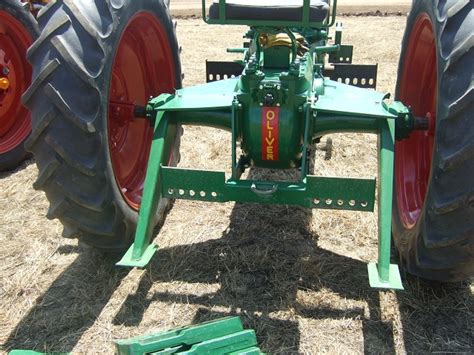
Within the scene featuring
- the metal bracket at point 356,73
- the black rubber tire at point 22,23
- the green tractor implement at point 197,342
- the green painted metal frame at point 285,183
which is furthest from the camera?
the black rubber tire at point 22,23

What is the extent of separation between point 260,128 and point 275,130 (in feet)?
0.25

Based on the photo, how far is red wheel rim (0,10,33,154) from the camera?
14.8ft

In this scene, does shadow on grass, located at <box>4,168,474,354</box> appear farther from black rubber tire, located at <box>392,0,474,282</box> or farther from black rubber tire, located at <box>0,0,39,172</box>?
black rubber tire, located at <box>0,0,39,172</box>

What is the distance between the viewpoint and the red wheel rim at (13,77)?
450 cm

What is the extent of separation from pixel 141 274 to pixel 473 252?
1.74 m

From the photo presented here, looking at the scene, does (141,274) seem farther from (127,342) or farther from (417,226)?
(417,226)

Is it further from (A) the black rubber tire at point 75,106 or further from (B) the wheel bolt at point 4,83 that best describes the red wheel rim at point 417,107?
(B) the wheel bolt at point 4,83

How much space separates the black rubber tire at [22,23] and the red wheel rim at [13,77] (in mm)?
31

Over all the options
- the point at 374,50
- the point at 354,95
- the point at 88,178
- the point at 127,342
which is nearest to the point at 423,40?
the point at 354,95

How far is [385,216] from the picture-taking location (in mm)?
2492

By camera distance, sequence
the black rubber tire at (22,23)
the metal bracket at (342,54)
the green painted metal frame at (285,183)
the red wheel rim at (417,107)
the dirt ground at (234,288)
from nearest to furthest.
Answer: the green painted metal frame at (285,183) → the dirt ground at (234,288) → the red wheel rim at (417,107) → the black rubber tire at (22,23) → the metal bracket at (342,54)

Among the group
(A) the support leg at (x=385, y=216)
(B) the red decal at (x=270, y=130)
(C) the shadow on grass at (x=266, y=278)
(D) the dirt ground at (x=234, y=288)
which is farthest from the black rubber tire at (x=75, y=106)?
(A) the support leg at (x=385, y=216)

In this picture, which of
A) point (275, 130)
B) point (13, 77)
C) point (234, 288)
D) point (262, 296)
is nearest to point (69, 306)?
point (234, 288)

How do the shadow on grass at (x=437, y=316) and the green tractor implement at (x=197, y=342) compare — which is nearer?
the green tractor implement at (x=197, y=342)
